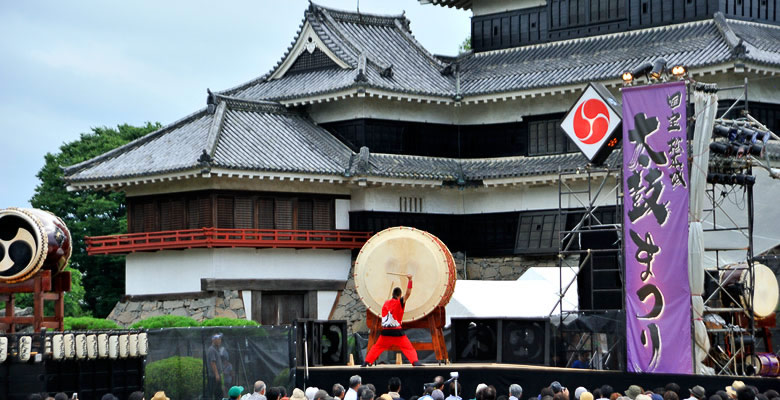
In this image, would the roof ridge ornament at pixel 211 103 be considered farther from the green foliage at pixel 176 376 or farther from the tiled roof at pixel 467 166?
the green foliage at pixel 176 376

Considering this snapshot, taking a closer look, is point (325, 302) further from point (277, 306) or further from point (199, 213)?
point (199, 213)

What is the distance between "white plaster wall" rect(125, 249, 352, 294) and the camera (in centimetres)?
3816

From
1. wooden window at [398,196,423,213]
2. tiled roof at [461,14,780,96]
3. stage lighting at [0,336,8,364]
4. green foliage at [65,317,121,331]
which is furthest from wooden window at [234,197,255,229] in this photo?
stage lighting at [0,336,8,364]

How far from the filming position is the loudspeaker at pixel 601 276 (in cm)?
2766

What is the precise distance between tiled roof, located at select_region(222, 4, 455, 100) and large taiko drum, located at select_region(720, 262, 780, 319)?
15.7 m

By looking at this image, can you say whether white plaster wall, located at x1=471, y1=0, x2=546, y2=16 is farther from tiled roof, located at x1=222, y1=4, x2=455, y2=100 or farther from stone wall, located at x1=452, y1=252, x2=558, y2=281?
stone wall, located at x1=452, y1=252, x2=558, y2=281

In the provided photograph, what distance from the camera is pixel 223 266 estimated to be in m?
38.1

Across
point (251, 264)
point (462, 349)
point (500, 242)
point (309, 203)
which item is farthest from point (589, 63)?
point (462, 349)

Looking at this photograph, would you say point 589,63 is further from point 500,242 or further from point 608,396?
point 608,396

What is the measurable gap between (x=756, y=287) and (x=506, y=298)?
9.08 meters

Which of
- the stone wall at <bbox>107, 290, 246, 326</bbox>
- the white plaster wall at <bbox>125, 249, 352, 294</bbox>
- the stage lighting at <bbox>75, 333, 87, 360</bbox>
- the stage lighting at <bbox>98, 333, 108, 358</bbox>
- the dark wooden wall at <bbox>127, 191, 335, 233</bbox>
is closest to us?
the stage lighting at <bbox>75, 333, 87, 360</bbox>

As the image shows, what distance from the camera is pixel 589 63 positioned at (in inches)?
1603

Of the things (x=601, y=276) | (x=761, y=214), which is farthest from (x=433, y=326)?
(x=761, y=214)

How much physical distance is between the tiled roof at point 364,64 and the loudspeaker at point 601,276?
44.8 ft
